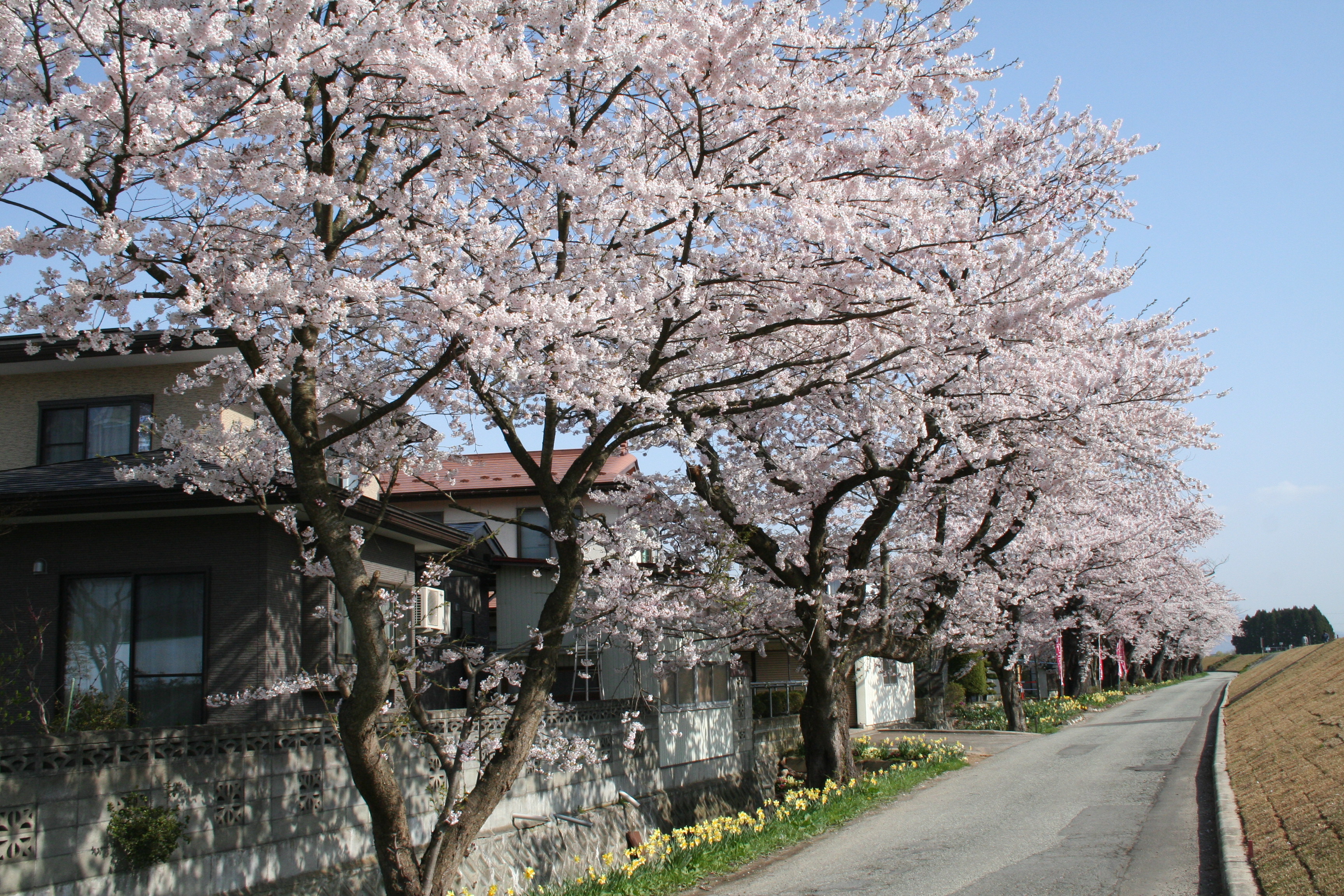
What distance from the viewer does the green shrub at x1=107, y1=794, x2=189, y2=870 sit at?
23.4ft

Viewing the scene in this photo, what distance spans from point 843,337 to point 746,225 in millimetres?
1915

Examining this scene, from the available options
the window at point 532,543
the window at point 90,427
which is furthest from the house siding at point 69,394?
the window at point 532,543

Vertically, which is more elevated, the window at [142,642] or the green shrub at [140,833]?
the window at [142,642]

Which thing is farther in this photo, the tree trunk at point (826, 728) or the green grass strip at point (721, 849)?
the tree trunk at point (826, 728)

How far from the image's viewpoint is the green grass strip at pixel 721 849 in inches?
392

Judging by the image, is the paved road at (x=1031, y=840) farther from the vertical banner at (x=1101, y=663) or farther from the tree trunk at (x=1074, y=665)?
the vertical banner at (x=1101, y=663)

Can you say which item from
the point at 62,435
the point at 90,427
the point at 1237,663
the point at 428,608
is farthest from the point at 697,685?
the point at 1237,663

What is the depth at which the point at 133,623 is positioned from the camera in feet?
38.4

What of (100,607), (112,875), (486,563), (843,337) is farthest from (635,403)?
(486,563)

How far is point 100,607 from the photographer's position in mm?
11750

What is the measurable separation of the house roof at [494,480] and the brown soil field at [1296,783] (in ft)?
A: 41.8

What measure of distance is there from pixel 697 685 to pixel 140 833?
12.8 m

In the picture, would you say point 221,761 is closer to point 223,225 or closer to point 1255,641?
point 223,225

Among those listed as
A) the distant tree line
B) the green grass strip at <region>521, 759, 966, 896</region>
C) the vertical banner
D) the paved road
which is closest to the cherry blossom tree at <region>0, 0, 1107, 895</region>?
the green grass strip at <region>521, 759, 966, 896</region>
